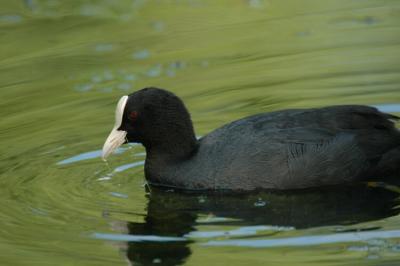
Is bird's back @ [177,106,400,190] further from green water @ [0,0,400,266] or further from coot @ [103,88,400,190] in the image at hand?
green water @ [0,0,400,266]

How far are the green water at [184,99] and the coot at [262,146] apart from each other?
0.17 meters

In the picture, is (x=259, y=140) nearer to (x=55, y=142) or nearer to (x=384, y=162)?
(x=384, y=162)

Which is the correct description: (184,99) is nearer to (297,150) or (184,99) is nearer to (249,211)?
(297,150)

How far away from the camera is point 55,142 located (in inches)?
387

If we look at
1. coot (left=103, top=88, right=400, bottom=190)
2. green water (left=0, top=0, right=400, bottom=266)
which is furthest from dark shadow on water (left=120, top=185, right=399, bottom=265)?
coot (left=103, top=88, right=400, bottom=190)

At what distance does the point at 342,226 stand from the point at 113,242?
59.0 inches

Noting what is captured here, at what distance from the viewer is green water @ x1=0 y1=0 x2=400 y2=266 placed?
7.07 metres

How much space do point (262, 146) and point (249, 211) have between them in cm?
70

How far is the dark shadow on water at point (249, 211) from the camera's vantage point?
712 centimetres

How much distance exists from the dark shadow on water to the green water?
1 cm

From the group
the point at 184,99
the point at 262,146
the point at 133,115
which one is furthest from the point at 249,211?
the point at 184,99

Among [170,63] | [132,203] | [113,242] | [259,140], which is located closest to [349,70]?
[170,63]

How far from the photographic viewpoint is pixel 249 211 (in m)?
7.85

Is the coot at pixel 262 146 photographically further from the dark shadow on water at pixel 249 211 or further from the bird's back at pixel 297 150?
the dark shadow on water at pixel 249 211
